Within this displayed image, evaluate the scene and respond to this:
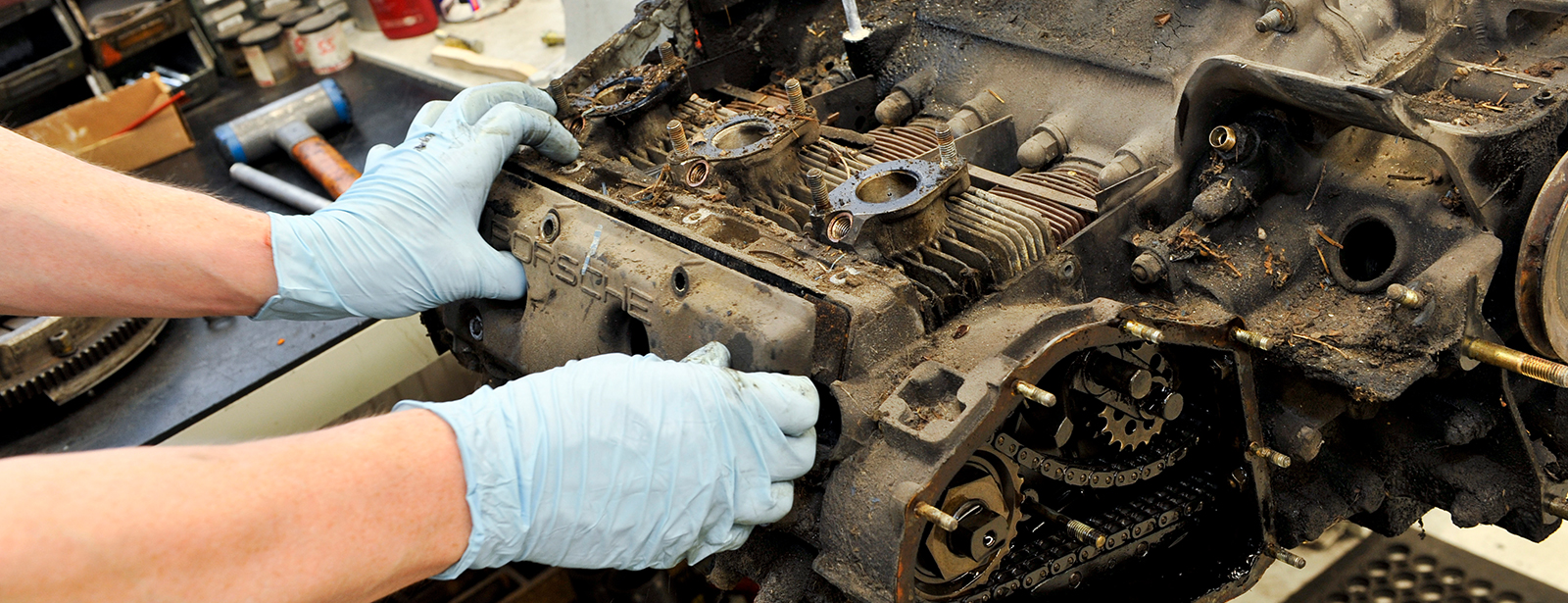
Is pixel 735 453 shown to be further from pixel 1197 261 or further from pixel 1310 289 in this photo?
pixel 1310 289

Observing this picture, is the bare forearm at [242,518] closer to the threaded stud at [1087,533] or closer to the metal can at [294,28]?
the threaded stud at [1087,533]

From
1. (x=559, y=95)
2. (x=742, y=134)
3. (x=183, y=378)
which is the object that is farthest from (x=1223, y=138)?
(x=183, y=378)

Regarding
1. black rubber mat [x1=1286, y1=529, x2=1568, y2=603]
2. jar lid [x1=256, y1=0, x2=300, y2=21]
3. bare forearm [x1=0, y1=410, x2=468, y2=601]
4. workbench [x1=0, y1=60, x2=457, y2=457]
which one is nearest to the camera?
bare forearm [x1=0, y1=410, x2=468, y2=601]

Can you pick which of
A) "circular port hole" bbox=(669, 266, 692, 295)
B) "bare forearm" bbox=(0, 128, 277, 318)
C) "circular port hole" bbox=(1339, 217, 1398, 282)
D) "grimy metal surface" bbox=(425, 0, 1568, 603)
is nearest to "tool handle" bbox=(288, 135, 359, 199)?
"grimy metal surface" bbox=(425, 0, 1568, 603)

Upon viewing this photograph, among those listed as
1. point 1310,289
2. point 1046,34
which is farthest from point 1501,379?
point 1046,34

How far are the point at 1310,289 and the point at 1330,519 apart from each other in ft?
1.74

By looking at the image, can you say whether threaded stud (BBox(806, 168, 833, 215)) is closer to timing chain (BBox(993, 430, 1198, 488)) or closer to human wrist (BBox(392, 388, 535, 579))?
timing chain (BBox(993, 430, 1198, 488))

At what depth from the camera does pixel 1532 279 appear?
81.2 inches

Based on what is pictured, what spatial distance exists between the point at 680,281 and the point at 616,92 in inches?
40.7

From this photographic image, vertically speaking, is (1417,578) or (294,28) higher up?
(294,28)

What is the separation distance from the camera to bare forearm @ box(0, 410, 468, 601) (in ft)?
4.43

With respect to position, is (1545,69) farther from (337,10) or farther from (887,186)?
(337,10)

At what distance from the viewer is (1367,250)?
238 centimetres

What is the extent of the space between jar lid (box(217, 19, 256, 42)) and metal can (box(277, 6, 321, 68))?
0.56ft
